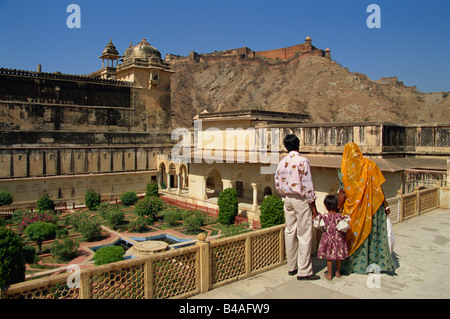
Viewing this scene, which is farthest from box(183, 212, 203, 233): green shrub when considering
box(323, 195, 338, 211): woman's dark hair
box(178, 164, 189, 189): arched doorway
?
box(323, 195, 338, 211): woman's dark hair

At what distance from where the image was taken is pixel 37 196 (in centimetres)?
2356

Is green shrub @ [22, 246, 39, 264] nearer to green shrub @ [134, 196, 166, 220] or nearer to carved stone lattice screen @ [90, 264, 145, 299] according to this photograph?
green shrub @ [134, 196, 166, 220]

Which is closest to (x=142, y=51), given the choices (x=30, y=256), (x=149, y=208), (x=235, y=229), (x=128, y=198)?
(x=128, y=198)

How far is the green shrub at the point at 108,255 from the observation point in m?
11.6

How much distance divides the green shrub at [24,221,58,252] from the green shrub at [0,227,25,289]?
7955 millimetres

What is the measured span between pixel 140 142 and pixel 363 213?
2561 centimetres

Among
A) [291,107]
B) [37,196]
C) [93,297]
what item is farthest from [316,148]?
[291,107]

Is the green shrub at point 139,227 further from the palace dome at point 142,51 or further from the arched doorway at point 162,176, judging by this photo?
the palace dome at point 142,51

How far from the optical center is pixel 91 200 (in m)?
23.6

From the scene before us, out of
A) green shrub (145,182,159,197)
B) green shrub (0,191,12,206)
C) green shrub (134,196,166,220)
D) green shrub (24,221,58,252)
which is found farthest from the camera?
green shrub (145,182,159,197)

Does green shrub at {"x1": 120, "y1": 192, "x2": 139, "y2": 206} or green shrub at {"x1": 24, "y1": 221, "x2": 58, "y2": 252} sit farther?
green shrub at {"x1": 120, "y1": 192, "x2": 139, "y2": 206}

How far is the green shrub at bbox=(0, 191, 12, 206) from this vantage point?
21469 millimetres

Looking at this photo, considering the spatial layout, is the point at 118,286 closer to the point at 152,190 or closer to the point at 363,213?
the point at 363,213

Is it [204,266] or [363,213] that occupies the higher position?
[363,213]
